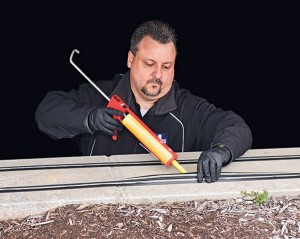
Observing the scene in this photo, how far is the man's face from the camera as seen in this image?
3326mm

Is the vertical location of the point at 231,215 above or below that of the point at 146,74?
below

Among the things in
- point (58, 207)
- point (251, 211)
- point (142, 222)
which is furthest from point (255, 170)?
point (58, 207)

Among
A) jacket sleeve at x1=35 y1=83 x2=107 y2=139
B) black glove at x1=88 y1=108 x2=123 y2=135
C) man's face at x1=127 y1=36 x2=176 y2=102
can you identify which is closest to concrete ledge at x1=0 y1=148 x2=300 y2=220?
black glove at x1=88 y1=108 x2=123 y2=135

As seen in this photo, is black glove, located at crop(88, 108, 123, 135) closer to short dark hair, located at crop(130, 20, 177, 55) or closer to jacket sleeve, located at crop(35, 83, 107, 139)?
jacket sleeve, located at crop(35, 83, 107, 139)

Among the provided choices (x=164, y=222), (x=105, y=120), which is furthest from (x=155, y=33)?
(x=164, y=222)

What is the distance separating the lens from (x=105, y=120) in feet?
9.58

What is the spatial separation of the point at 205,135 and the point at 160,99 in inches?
17.7

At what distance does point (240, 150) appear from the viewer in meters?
2.99

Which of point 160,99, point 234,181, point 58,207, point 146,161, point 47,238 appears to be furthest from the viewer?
point 160,99

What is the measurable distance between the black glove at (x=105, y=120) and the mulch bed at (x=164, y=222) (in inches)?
24.8

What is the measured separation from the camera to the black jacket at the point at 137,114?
3381mm

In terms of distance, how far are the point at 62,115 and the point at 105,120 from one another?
0.54 meters

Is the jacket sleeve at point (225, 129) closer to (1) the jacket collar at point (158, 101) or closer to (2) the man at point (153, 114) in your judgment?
(2) the man at point (153, 114)

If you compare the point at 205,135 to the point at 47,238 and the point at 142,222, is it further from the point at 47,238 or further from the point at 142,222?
the point at 47,238
